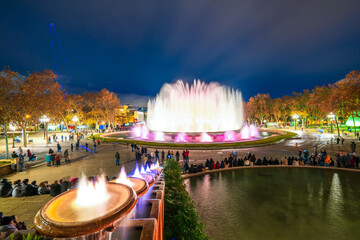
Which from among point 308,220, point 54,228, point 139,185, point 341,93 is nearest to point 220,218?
point 308,220

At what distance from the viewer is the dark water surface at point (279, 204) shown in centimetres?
699

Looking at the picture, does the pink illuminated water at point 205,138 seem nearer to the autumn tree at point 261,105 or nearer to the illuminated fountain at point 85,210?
the illuminated fountain at point 85,210

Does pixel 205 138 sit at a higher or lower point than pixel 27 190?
higher

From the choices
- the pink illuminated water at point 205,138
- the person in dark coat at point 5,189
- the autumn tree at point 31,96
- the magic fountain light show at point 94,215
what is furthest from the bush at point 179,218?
the autumn tree at point 31,96

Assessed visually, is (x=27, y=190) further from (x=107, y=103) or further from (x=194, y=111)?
(x=107, y=103)

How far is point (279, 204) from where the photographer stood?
29.9ft

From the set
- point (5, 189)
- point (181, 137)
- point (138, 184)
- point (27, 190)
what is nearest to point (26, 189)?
point (27, 190)

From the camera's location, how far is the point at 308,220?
766 cm

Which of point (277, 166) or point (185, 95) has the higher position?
point (185, 95)

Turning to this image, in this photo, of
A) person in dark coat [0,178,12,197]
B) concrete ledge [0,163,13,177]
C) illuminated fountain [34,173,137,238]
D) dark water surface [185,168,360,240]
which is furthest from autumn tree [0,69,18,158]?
illuminated fountain [34,173,137,238]

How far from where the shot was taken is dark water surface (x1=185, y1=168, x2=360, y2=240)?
699 cm

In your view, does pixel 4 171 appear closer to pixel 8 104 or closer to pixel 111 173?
pixel 111 173

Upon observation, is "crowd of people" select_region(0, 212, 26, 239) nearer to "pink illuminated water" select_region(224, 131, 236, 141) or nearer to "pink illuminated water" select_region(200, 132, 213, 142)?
"pink illuminated water" select_region(200, 132, 213, 142)

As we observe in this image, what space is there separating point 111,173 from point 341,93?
4169 centimetres
